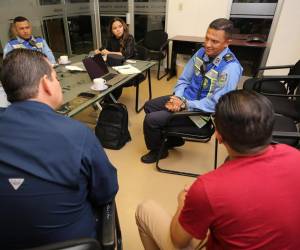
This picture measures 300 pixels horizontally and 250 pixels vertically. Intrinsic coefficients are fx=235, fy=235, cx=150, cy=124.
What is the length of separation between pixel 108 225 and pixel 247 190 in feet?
1.86

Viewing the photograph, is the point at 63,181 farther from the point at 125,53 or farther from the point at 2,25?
the point at 2,25

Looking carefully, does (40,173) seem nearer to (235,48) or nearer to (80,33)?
(235,48)

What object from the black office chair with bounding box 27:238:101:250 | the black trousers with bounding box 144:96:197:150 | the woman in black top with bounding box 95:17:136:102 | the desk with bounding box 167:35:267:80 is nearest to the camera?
the black office chair with bounding box 27:238:101:250

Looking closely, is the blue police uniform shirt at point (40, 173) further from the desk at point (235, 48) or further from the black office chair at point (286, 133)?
the desk at point (235, 48)

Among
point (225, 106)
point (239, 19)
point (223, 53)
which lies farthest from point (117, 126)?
point (239, 19)

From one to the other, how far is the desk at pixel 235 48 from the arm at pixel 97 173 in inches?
130

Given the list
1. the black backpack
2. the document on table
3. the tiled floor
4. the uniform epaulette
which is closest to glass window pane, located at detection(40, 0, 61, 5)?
the document on table

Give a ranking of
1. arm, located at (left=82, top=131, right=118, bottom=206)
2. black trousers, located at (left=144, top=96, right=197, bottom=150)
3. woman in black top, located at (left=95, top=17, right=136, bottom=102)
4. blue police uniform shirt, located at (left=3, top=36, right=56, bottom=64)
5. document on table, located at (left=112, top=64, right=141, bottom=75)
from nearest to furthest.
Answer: arm, located at (left=82, top=131, right=118, bottom=206) → black trousers, located at (left=144, top=96, right=197, bottom=150) → document on table, located at (left=112, top=64, right=141, bottom=75) → blue police uniform shirt, located at (left=3, top=36, right=56, bottom=64) → woman in black top, located at (left=95, top=17, right=136, bottom=102)

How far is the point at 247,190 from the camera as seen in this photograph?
67 centimetres

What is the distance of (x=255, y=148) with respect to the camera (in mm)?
750

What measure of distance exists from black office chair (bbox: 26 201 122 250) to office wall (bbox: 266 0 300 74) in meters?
3.40

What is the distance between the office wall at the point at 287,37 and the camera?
315cm

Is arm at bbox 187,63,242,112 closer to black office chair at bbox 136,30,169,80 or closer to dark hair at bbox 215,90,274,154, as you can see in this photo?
dark hair at bbox 215,90,274,154

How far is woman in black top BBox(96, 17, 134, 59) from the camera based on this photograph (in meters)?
3.02
